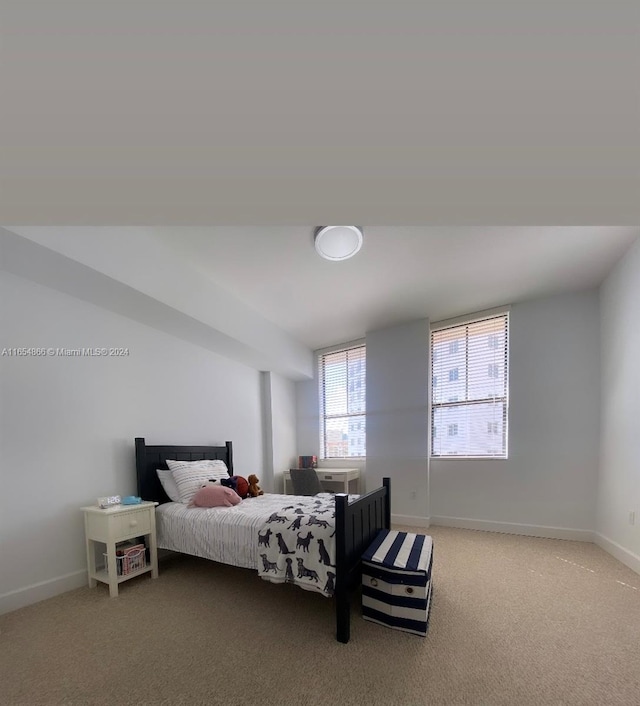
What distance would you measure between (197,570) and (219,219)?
3.00m

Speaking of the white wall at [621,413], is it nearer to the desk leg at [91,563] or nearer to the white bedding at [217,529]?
the white bedding at [217,529]

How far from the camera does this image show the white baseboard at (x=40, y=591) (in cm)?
231

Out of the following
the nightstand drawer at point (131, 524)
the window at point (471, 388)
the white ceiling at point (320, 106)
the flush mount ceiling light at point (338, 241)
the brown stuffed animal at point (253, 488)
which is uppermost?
the flush mount ceiling light at point (338, 241)

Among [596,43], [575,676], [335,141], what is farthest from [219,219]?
[575,676]

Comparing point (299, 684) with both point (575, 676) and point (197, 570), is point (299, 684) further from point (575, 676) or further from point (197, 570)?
point (197, 570)

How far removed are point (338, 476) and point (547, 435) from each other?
7.96ft

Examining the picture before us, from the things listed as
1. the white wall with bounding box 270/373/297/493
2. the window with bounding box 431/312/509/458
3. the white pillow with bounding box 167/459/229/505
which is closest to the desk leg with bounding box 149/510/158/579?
the white pillow with bounding box 167/459/229/505

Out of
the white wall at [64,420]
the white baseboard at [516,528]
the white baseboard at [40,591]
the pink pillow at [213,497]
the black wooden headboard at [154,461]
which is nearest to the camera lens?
the white baseboard at [40,591]

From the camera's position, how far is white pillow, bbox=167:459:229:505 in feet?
10.3

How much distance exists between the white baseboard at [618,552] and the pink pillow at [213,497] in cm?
332

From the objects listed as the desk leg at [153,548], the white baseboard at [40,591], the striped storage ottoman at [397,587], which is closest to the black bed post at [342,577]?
the striped storage ottoman at [397,587]

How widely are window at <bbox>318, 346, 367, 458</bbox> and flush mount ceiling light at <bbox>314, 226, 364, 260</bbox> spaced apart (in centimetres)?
235

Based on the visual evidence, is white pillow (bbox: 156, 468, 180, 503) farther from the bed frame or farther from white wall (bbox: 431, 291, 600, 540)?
white wall (bbox: 431, 291, 600, 540)

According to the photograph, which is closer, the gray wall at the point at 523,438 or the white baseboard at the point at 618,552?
the white baseboard at the point at 618,552
